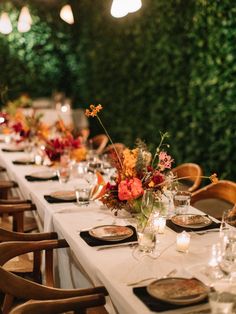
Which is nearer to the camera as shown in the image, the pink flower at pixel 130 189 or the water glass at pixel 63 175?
the pink flower at pixel 130 189

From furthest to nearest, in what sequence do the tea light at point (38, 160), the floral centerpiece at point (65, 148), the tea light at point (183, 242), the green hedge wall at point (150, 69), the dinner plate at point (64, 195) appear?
the green hedge wall at point (150, 69) → the tea light at point (38, 160) → the floral centerpiece at point (65, 148) → the dinner plate at point (64, 195) → the tea light at point (183, 242)

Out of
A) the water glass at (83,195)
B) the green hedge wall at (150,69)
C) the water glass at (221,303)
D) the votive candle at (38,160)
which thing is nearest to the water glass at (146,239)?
the water glass at (221,303)

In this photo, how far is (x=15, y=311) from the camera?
1.63m

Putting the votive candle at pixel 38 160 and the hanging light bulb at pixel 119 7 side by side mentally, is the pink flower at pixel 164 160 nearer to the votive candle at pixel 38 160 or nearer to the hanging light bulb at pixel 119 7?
the hanging light bulb at pixel 119 7

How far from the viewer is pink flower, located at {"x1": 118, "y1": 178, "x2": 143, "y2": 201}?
229cm

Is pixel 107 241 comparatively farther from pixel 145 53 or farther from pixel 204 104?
pixel 145 53

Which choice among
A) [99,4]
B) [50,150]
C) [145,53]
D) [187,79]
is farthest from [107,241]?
[99,4]

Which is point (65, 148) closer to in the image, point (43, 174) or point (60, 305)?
point (43, 174)

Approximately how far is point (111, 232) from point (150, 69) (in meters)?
3.67

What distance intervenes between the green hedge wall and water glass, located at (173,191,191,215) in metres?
1.90

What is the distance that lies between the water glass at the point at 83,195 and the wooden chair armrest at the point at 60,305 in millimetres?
921

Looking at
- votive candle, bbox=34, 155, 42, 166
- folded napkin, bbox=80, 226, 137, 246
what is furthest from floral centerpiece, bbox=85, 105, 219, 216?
votive candle, bbox=34, 155, 42, 166

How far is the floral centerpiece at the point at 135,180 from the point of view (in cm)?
229

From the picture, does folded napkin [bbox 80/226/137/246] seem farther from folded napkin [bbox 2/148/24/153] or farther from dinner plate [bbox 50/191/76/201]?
folded napkin [bbox 2/148/24/153]
